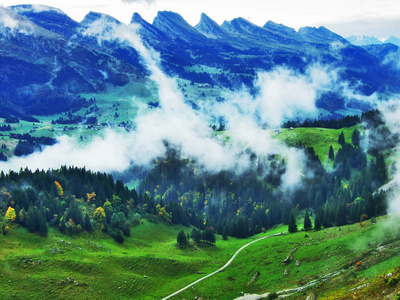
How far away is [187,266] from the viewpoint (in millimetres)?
137625

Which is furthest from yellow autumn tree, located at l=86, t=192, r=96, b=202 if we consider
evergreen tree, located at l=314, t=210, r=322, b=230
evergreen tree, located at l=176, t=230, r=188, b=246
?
evergreen tree, located at l=314, t=210, r=322, b=230

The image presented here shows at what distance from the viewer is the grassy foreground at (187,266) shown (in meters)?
96.4

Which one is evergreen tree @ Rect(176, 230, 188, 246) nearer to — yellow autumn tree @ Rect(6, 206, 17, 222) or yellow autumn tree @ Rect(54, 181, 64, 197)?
yellow autumn tree @ Rect(54, 181, 64, 197)

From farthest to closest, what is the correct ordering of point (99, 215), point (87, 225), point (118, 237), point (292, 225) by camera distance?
1. point (292, 225)
2. point (99, 215)
3. point (118, 237)
4. point (87, 225)

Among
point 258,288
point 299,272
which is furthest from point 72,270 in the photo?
point 299,272

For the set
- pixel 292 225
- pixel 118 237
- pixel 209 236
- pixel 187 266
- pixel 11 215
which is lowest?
pixel 187 266

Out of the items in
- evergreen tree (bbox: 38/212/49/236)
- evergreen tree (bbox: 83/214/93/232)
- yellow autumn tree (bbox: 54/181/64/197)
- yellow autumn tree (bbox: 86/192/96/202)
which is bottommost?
evergreen tree (bbox: 83/214/93/232)

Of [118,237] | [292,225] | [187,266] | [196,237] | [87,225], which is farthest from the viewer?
[196,237]

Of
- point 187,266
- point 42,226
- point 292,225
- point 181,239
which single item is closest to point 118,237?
point 181,239

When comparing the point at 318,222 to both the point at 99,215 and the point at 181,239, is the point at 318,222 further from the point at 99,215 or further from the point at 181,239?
the point at 99,215

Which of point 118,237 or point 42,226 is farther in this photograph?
point 118,237

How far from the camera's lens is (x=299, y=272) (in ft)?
368

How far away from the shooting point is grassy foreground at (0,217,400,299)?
96.4 m

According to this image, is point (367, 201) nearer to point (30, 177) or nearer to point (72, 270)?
point (72, 270)
